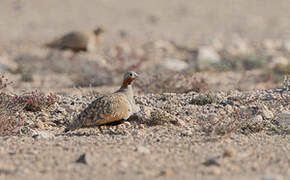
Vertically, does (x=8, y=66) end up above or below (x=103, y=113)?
above

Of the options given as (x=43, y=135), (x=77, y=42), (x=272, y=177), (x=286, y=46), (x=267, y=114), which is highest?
(x=77, y=42)

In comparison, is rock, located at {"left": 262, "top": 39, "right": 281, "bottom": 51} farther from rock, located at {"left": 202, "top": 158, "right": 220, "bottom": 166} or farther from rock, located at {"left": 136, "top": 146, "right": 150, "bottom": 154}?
rock, located at {"left": 202, "top": 158, "right": 220, "bottom": 166}

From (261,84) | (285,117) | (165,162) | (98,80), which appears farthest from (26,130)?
(261,84)

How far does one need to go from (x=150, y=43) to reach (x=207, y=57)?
3.49 metres

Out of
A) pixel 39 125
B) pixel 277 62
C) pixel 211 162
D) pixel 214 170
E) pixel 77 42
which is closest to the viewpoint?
pixel 214 170

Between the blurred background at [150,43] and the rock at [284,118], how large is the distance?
196 centimetres

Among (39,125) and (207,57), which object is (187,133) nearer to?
(39,125)

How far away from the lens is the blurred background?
12.0 m

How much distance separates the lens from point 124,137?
6125 mm

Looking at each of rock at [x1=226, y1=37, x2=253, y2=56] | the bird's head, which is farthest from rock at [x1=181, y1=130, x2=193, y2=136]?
the bird's head

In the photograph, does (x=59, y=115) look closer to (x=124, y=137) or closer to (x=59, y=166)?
(x=124, y=137)

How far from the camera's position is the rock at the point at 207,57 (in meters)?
13.8

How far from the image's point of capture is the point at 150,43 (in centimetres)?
1834

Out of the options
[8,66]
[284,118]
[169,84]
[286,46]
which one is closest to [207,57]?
[286,46]
